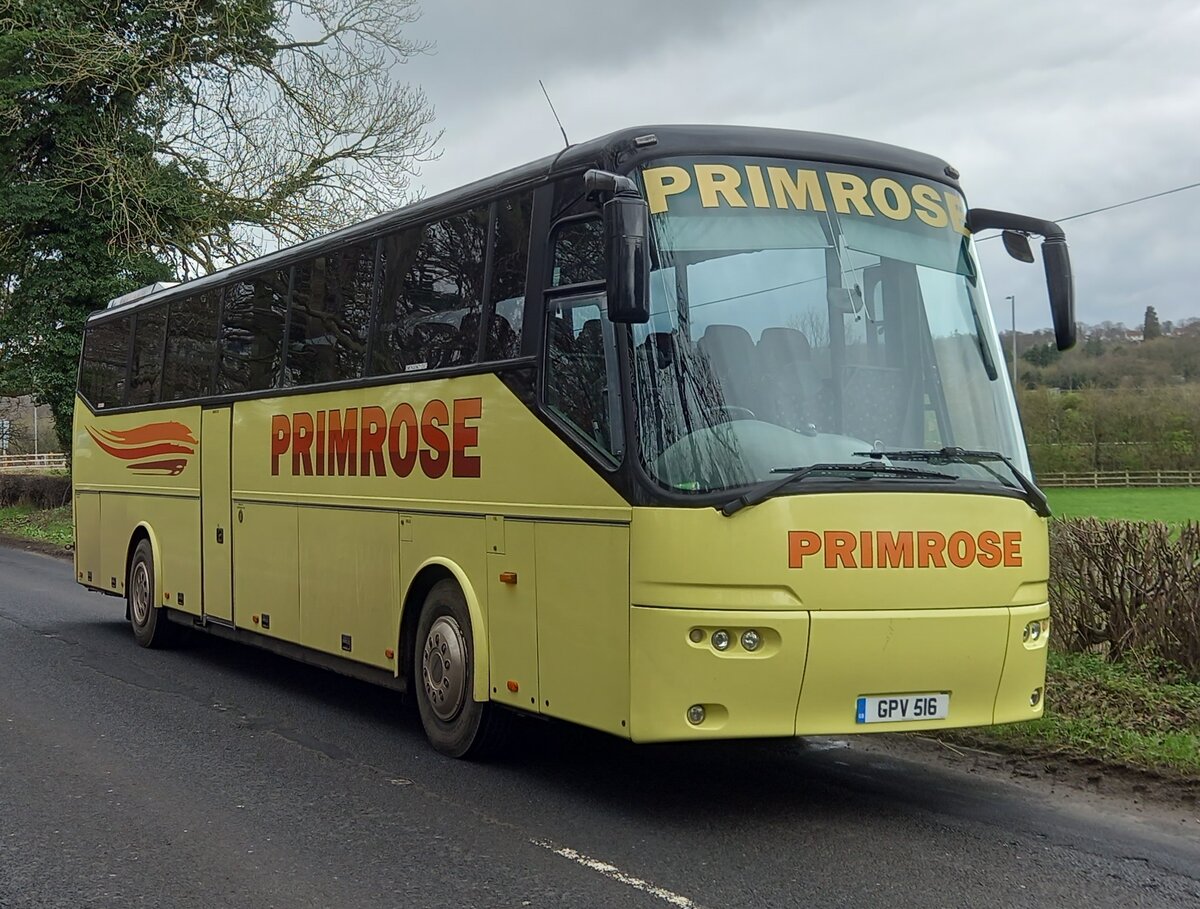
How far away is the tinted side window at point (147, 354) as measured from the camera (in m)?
13.6

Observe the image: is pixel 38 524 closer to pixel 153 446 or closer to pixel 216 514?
pixel 153 446

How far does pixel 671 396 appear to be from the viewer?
6.62 metres

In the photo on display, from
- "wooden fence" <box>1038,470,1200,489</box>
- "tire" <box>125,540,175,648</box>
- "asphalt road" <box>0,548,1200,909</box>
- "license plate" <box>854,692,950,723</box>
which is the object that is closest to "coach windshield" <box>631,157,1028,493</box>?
"license plate" <box>854,692,950,723</box>

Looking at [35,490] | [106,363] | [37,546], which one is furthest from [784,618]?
[35,490]

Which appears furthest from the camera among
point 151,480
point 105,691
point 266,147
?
point 266,147

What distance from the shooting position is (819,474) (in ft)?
21.3

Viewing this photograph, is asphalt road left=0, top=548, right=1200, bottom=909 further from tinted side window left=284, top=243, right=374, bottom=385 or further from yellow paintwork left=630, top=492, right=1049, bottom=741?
tinted side window left=284, top=243, right=374, bottom=385

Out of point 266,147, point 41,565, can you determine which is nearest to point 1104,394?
point 266,147

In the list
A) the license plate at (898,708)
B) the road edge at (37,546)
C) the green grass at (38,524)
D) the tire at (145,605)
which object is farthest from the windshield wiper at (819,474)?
the green grass at (38,524)

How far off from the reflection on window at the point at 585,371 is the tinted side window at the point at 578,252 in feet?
0.44

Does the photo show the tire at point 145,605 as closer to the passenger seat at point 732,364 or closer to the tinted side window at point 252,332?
the tinted side window at point 252,332

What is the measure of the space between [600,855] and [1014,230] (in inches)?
165

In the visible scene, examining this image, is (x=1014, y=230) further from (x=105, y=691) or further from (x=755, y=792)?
(x=105, y=691)

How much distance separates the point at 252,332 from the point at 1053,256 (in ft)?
21.8
